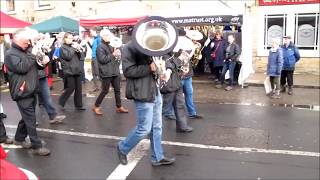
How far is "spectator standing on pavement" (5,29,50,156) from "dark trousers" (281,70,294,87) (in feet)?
23.5

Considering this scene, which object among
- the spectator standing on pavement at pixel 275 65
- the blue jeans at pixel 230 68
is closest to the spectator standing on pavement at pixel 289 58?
the spectator standing on pavement at pixel 275 65

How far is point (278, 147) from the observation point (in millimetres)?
6258

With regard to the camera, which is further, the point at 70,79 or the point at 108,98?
the point at 108,98

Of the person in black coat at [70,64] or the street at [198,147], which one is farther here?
the person in black coat at [70,64]

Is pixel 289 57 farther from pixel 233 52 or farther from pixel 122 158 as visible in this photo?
pixel 122 158

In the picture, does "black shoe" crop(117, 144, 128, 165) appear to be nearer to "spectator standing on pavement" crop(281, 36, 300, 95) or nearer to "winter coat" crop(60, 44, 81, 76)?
"winter coat" crop(60, 44, 81, 76)

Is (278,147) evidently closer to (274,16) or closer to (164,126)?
(164,126)

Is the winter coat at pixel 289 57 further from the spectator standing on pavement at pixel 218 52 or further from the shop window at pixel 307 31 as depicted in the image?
the shop window at pixel 307 31

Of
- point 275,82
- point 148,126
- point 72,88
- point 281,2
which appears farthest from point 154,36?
point 281,2

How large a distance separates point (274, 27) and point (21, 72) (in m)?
11.6

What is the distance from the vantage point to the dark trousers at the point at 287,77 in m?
11.2

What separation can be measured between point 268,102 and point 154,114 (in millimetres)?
5485

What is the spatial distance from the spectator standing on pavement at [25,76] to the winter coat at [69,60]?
265 centimetres

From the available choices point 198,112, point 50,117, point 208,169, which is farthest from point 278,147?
point 50,117
